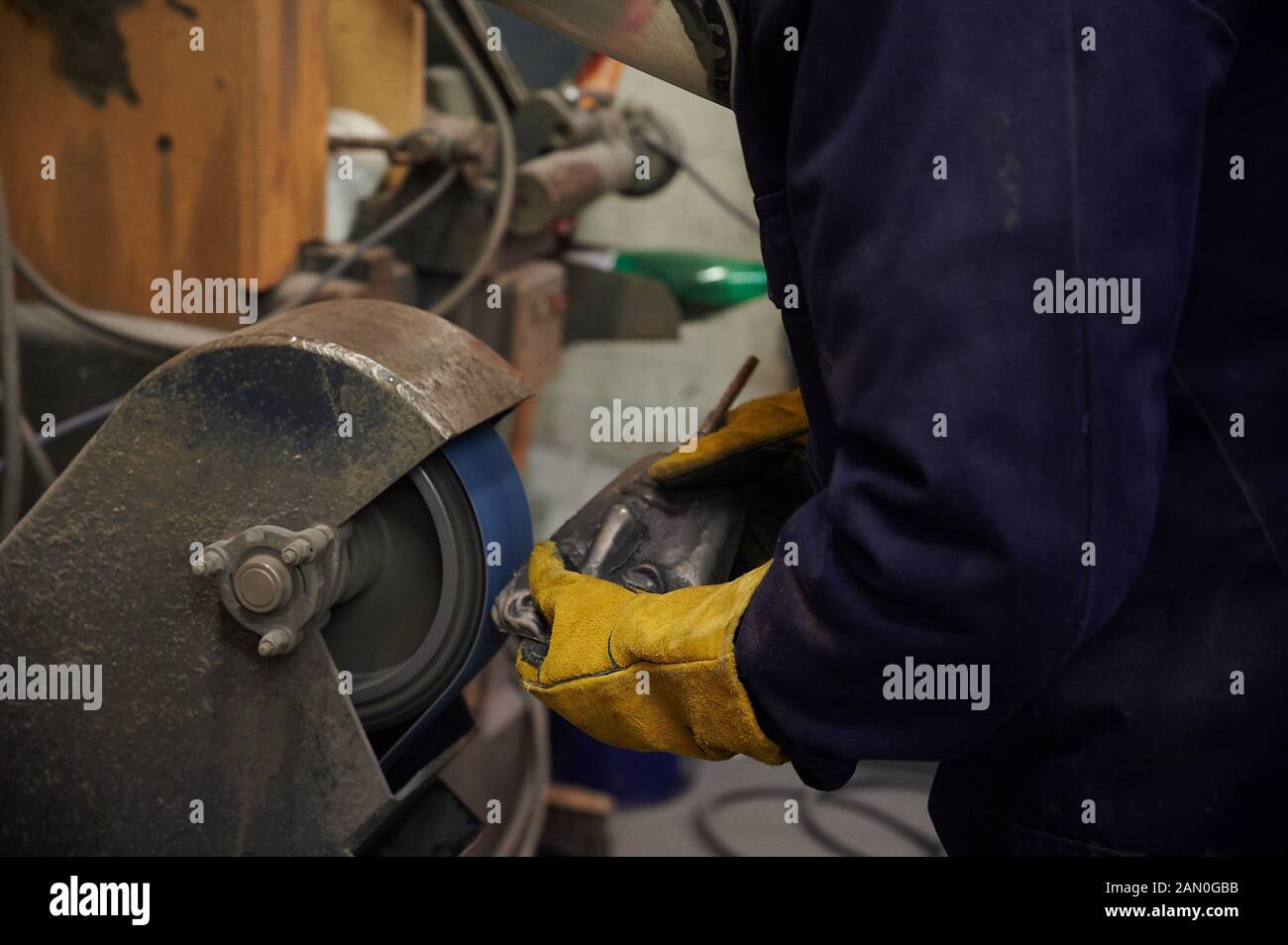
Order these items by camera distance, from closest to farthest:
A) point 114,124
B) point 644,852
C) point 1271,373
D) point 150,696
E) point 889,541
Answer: point 889,541
point 1271,373
point 150,696
point 114,124
point 644,852

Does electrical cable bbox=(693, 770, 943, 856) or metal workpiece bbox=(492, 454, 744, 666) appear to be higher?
metal workpiece bbox=(492, 454, 744, 666)

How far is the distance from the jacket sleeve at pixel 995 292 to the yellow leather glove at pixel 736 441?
413 mm

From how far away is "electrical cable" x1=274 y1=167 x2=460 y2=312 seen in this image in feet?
6.45

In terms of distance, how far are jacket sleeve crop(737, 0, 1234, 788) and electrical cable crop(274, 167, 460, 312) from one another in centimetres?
137

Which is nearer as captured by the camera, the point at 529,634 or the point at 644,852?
the point at 529,634

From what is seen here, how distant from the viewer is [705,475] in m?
1.19

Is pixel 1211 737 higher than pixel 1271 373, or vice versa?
pixel 1271 373

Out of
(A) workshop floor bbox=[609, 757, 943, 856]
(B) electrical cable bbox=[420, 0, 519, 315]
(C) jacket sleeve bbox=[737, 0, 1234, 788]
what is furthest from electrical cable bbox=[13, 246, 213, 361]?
(A) workshop floor bbox=[609, 757, 943, 856]

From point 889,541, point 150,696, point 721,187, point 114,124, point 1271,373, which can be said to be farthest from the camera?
point 721,187

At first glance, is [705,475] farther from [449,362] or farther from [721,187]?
[721,187]

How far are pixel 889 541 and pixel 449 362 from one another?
0.54 m

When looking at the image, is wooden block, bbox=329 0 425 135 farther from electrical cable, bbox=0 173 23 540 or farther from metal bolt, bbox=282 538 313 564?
metal bolt, bbox=282 538 313 564

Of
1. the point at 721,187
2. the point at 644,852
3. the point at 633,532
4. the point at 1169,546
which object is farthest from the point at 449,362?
the point at 721,187

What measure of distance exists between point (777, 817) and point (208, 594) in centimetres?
194
